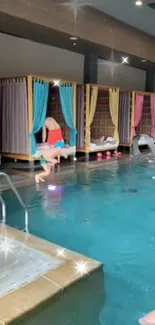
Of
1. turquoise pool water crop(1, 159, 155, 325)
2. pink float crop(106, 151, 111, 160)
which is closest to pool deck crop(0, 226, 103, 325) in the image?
turquoise pool water crop(1, 159, 155, 325)

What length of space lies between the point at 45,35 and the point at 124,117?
404cm

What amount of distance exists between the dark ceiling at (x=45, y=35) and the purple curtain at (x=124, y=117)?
1.18 m

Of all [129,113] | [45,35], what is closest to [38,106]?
[45,35]

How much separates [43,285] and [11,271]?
36 centimetres

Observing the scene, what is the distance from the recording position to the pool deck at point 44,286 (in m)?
2.08

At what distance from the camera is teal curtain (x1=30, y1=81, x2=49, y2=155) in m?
7.04

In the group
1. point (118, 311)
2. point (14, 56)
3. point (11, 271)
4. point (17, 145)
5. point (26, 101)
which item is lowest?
point (118, 311)

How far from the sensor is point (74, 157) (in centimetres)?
845

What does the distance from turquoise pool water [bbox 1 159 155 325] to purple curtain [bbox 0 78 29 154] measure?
1.38 meters

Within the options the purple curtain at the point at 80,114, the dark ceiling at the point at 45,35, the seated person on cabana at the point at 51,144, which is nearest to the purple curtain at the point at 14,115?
the seated person on cabana at the point at 51,144

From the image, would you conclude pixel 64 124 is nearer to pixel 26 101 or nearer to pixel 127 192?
pixel 26 101

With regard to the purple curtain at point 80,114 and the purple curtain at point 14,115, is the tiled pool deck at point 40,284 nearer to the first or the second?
the purple curtain at point 14,115

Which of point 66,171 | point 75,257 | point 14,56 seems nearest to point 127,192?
point 66,171

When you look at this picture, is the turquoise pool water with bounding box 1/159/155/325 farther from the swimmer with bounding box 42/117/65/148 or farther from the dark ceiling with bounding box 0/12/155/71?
the dark ceiling with bounding box 0/12/155/71
